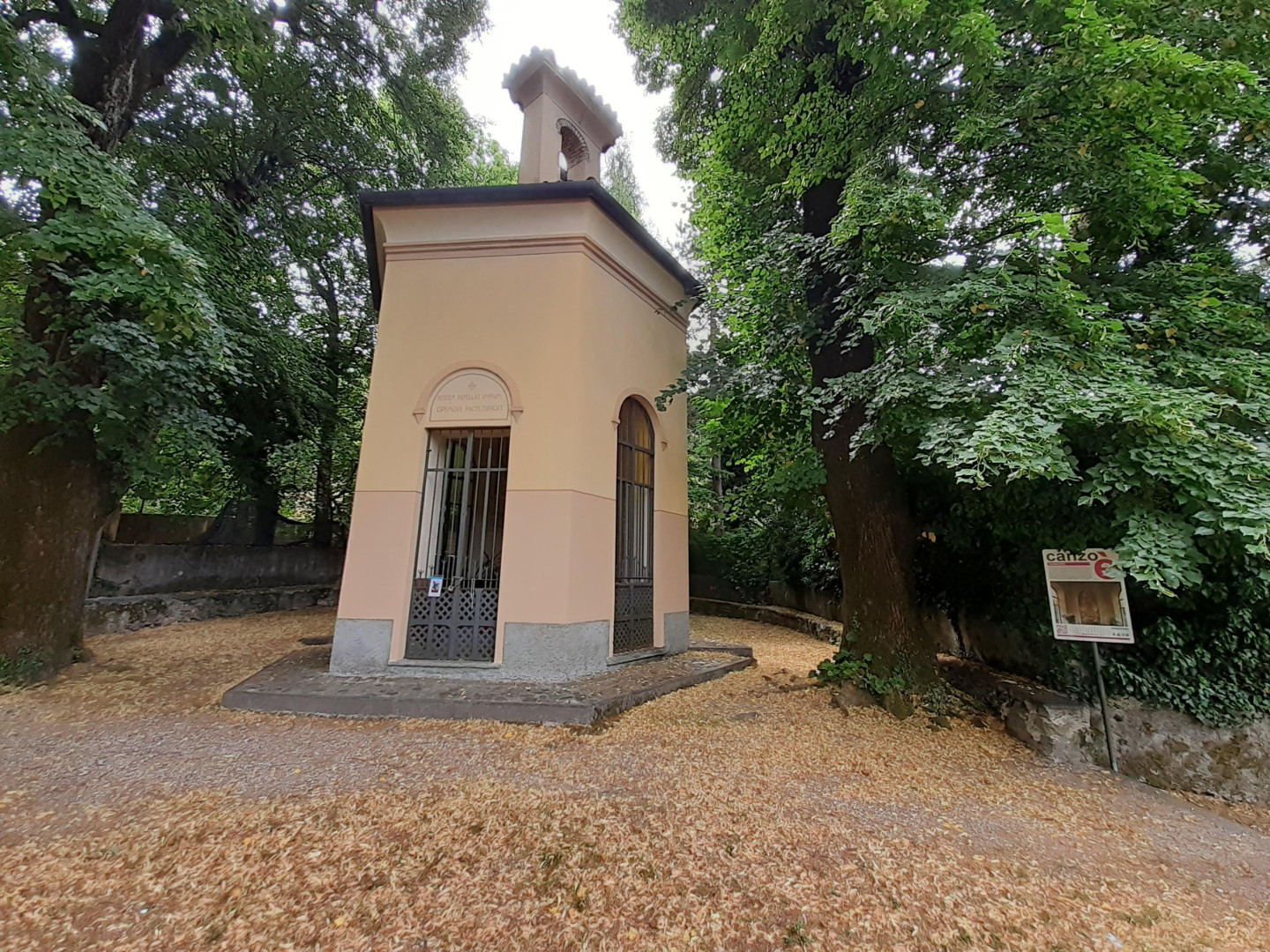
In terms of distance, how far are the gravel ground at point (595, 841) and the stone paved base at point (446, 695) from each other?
0.69 ft

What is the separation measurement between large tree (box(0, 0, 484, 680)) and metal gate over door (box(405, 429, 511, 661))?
9.11ft

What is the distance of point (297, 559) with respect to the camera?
45.4 feet

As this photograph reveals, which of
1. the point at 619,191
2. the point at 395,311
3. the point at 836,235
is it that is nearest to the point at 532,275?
the point at 395,311

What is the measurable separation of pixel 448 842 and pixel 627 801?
3.58 feet

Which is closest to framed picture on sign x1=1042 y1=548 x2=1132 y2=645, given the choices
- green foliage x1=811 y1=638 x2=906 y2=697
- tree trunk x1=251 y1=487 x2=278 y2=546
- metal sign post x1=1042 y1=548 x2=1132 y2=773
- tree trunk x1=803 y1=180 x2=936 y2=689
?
metal sign post x1=1042 y1=548 x2=1132 y2=773

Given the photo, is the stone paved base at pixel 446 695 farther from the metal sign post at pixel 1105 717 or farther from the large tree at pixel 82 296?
the metal sign post at pixel 1105 717

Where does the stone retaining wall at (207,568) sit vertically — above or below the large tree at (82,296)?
below

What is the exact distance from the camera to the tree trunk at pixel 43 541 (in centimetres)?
611

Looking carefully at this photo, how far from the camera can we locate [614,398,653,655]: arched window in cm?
737

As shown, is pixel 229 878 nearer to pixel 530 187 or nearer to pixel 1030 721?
pixel 1030 721

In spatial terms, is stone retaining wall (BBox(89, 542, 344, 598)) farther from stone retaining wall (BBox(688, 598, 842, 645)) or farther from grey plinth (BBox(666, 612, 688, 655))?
grey plinth (BBox(666, 612, 688, 655))

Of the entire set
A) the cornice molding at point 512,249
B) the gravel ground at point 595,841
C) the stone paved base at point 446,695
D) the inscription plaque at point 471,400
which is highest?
the cornice molding at point 512,249

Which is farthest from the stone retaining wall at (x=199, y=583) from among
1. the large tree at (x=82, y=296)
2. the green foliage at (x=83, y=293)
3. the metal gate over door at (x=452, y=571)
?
the metal gate over door at (x=452, y=571)

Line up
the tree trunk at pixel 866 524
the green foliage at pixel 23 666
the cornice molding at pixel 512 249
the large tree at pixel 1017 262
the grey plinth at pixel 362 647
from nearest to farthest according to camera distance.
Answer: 1. the large tree at pixel 1017 262
2. the tree trunk at pixel 866 524
3. the green foliage at pixel 23 666
4. the grey plinth at pixel 362 647
5. the cornice molding at pixel 512 249
